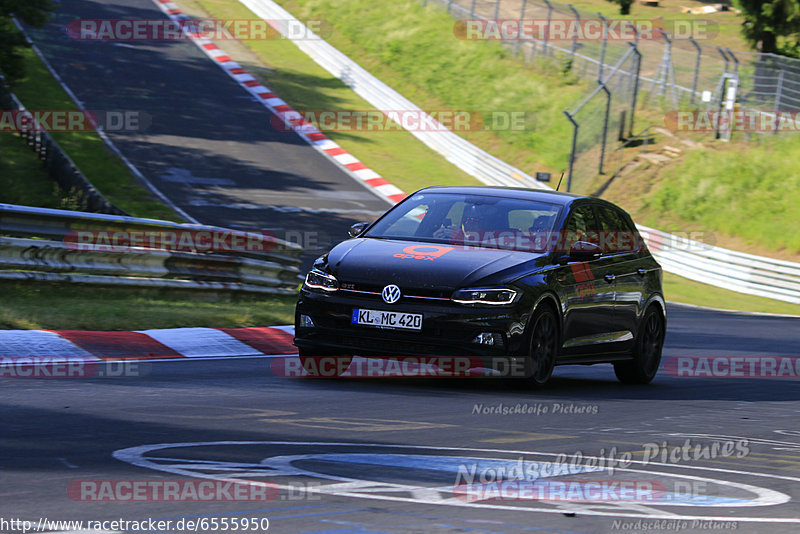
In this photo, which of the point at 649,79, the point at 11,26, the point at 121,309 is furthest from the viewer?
the point at 649,79

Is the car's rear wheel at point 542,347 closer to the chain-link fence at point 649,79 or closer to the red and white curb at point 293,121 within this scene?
the red and white curb at point 293,121

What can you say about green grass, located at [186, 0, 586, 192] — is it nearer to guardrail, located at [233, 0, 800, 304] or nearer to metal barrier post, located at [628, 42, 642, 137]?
guardrail, located at [233, 0, 800, 304]

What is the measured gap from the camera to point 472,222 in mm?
9109

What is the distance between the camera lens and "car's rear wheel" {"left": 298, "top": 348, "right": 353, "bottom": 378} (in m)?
8.71

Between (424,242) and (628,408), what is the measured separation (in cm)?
200

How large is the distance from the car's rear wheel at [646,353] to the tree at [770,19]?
2517 centimetres

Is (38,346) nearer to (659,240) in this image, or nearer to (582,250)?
(582,250)

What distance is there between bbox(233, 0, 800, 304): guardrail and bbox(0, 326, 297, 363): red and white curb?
50.3 ft

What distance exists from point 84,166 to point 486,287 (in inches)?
738

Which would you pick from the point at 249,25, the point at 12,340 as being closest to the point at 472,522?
the point at 12,340

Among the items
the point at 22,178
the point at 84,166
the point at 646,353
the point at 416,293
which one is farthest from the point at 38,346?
the point at 84,166

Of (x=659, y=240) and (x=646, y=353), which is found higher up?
(x=659, y=240)

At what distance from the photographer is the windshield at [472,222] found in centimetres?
896

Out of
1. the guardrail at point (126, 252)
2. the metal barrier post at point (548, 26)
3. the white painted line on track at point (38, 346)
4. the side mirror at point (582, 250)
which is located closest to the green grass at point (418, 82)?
the metal barrier post at point (548, 26)
